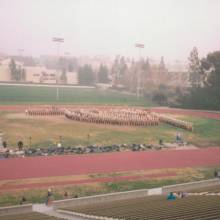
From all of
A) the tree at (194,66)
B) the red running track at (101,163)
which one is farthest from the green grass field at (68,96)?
the red running track at (101,163)

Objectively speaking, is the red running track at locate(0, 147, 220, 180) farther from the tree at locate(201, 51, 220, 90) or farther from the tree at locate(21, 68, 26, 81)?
the tree at locate(21, 68, 26, 81)

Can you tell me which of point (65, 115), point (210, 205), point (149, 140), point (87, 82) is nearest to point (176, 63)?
point (87, 82)

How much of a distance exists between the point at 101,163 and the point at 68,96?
1765 inches

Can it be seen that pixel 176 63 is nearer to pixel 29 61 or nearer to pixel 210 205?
pixel 29 61

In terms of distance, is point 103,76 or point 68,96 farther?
point 103,76

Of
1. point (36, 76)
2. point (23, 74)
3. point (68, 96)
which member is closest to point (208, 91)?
point (68, 96)

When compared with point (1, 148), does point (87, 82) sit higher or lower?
higher

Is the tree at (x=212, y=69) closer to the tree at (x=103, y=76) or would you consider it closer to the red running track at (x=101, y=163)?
the red running track at (x=101, y=163)

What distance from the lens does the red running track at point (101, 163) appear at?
69.0 ft

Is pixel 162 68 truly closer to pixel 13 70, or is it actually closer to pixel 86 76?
pixel 86 76

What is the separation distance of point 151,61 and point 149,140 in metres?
66.0

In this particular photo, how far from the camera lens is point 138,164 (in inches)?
945

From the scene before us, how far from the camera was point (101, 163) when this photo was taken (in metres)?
23.5

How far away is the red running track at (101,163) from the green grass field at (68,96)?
32.4 m
